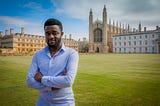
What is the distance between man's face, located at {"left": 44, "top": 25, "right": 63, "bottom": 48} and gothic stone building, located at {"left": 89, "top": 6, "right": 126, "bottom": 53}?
76652mm

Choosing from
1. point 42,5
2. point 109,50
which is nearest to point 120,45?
point 109,50

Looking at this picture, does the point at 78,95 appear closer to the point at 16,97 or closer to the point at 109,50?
the point at 16,97

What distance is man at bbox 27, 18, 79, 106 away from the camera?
2246mm

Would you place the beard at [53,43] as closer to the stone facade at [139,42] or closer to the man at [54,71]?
the man at [54,71]

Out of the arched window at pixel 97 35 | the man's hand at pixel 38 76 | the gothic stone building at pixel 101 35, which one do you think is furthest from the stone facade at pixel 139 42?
the man's hand at pixel 38 76

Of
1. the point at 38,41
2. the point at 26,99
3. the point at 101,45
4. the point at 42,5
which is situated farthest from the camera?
the point at 101,45

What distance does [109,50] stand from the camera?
83.5 m

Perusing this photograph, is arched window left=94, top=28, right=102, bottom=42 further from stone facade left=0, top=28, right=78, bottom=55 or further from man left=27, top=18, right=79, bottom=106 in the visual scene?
man left=27, top=18, right=79, bottom=106

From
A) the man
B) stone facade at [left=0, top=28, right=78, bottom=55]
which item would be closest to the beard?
the man

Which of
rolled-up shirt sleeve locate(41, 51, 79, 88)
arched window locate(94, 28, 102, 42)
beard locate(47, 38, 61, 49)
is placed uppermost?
arched window locate(94, 28, 102, 42)

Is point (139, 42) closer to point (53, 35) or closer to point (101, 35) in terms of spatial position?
point (101, 35)

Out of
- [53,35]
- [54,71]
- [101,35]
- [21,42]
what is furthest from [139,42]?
[54,71]

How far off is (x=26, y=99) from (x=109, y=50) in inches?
3133

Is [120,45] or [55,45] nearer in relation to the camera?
[55,45]
